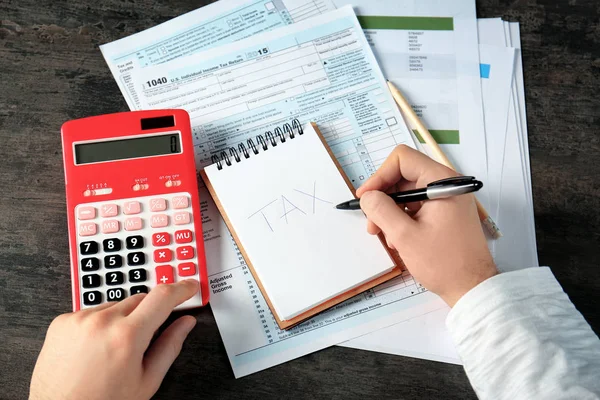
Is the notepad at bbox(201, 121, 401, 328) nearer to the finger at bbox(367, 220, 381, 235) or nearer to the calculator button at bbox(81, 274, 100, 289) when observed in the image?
the finger at bbox(367, 220, 381, 235)

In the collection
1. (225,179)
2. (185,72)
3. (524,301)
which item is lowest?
(524,301)

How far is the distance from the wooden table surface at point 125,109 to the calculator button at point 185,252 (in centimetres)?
7

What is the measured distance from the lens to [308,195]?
603 millimetres

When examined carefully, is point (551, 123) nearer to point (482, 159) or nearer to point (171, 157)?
point (482, 159)

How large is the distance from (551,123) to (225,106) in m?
0.42

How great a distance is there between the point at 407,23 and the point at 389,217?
30cm

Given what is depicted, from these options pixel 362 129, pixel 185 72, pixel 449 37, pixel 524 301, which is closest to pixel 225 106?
pixel 185 72

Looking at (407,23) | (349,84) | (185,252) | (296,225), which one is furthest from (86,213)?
(407,23)

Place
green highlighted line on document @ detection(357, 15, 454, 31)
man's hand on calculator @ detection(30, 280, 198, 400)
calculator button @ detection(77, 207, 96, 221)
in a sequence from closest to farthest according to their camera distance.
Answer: man's hand on calculator @ detection(30, 280, 198, 400) → calculator button @ detection(77, 207, 96, 221) → green highlighted line on document @ detection(357, 15, 454, 31)

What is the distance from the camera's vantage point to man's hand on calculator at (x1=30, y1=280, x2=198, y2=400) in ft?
1.55

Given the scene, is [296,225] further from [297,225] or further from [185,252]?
[185,252]

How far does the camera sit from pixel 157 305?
0.50m

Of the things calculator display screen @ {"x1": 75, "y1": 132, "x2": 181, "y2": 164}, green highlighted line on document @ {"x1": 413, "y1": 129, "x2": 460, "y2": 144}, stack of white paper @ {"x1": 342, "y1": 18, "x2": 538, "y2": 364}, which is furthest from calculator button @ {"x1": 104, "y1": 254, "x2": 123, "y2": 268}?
green highlighted line on document @ {"x1": 413, "y1": 129, "x2": 460, "y2": 144}

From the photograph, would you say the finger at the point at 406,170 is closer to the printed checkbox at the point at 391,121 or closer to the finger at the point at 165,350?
the printed checkbox at the point at 391,121
